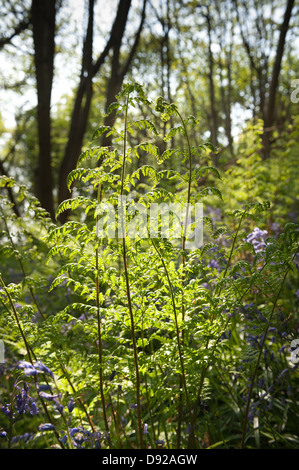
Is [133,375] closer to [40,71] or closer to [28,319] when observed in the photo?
[28,319]

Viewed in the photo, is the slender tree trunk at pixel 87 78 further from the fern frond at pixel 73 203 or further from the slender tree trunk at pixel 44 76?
the fern frond at pixel 73 203

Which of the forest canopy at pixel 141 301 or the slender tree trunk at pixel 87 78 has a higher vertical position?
the slender tree trunk at pixel 87 78

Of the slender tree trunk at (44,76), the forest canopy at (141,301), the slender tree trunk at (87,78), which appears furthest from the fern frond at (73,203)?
the slender tree trunk at (44,76)

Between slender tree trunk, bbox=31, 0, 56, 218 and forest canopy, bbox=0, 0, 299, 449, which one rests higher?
slender tree trunk, bbox=31, 0, 56, 218

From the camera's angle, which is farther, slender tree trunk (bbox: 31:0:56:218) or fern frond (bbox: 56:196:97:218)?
slender tree trunk (bbox: 31:0:56:218)

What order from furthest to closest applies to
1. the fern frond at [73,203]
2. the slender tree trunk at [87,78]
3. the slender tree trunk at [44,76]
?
the slender tree trunk at [44,76] < the slender tree trunk at [87,78] < the fern frond at [73,203]

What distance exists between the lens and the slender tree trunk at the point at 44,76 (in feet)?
16.6

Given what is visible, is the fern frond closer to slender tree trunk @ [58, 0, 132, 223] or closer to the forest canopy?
the forest canopy

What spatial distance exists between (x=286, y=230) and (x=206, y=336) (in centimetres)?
64

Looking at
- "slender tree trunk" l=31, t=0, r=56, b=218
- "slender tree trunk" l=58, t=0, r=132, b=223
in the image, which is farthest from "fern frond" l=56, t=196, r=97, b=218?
"slender tree trunk" l=31, t=0, r=56, b=218

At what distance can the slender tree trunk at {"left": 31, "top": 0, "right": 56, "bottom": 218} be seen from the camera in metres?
5.05

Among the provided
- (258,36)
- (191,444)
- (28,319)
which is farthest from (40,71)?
(258,36)

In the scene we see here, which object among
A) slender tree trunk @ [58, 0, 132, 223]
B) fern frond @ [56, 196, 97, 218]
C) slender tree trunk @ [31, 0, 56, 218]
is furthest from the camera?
slender tree trunk @ [31, 0, 56, 218]
